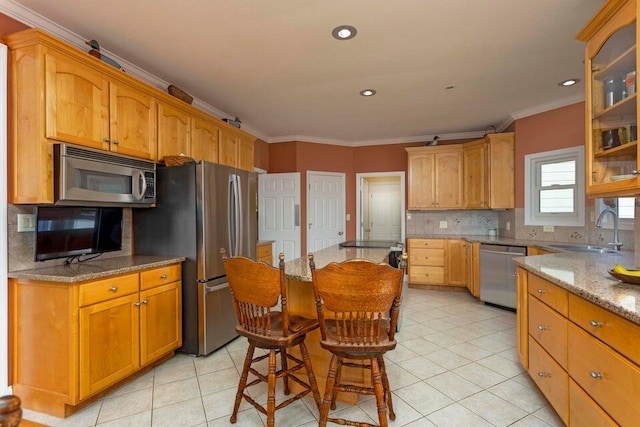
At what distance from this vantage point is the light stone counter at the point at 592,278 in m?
1.29

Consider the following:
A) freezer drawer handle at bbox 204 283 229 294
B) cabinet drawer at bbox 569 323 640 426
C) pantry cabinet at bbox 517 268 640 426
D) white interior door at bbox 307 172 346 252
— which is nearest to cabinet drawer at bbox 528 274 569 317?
pantry cabinet at bbox 517 268 640 426

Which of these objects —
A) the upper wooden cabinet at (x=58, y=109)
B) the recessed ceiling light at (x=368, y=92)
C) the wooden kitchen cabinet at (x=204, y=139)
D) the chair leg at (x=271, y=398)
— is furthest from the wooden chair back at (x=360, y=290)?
the recessed ceiling light at (x=368, y=92)

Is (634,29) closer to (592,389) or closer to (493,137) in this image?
(592,389)

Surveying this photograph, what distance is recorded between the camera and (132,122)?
8.40 ft

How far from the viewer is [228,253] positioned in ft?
9.90

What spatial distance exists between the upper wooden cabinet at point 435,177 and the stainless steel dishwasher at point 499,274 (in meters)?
1.18

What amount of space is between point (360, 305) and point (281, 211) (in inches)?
155

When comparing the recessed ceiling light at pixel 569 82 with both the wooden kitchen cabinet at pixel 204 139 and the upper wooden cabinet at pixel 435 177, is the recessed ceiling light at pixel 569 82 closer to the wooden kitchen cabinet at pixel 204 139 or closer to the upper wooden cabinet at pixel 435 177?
the upper wooden cabinet at pixel 435 177

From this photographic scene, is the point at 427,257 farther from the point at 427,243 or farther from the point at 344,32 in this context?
the point at 344,32

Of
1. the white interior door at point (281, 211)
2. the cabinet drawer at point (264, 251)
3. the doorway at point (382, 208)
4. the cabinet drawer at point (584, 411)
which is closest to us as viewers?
the cabinet drawer at point (584, 411)

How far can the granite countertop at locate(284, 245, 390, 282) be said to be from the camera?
1.97 meters

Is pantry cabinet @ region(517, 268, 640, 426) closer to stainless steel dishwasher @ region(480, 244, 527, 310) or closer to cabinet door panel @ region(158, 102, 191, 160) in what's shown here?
stainless steel dishwasher @ region(480, 244, 527, 310)

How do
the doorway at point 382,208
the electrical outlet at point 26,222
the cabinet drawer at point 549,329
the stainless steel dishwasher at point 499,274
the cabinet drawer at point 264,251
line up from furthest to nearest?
1. the doorway at point 382,208
2. the cabinet drawer at point 264,251
3. the stainless steel dishwasher at point 499,274
4. the electrical outlet at point 26,222
5. the cabinet drawer at point 549,329

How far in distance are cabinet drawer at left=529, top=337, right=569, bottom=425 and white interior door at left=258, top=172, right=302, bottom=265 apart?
3.62 metres
